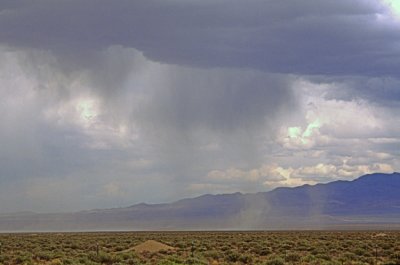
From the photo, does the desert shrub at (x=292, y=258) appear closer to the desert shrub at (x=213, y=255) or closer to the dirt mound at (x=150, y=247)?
the desert shrub at (x=213, y=255)

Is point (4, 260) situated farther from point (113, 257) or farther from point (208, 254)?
point (208, 254)

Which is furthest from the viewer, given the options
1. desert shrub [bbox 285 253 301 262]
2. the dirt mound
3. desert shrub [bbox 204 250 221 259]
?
the dirt mound

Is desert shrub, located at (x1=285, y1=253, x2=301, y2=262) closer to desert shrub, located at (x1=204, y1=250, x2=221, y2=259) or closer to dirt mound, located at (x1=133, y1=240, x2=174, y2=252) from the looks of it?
desert shrub, located at (x1=204, y1=250, x2=221, y2=259)

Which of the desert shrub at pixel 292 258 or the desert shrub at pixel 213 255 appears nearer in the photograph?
the desert shrub at pixel 292 258

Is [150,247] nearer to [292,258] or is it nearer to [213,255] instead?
[213,255]

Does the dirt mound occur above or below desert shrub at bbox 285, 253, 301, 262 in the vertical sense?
above

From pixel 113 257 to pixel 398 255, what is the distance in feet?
65.1

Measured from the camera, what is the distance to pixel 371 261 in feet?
133

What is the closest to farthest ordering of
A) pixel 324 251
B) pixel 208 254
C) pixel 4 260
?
pixel 4 260, pixel 208 254, pixel 324 251

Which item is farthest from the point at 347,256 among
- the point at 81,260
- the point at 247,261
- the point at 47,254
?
the point at 47,254

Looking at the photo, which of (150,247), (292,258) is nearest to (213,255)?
(292,258)

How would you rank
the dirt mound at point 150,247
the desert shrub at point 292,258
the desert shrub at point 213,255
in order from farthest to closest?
1. the dirt mound at point 150,247
2. the desert shrub at point 213,255
3. the desert shrub at point 292,258

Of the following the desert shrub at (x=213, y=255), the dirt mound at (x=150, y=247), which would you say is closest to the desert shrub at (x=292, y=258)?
the desert shrub at (x=213, y=255)

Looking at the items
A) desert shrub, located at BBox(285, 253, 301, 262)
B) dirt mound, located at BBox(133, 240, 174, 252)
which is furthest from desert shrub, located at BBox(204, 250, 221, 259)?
dirt mound, located at BBox(133, 240, 174, 252)
